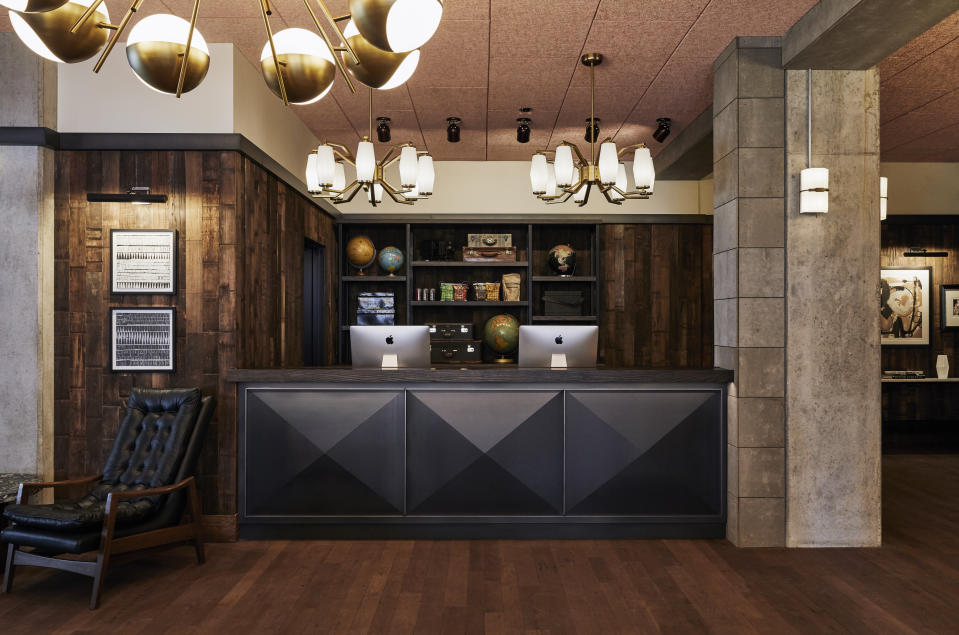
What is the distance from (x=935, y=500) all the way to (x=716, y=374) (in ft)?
8.42

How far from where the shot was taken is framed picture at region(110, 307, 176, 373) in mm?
4258

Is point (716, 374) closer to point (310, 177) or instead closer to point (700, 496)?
point (700, 496)

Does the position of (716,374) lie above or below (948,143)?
below

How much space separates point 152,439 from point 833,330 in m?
4.23

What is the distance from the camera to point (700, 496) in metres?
4.30

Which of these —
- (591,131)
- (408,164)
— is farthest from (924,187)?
(408,164)

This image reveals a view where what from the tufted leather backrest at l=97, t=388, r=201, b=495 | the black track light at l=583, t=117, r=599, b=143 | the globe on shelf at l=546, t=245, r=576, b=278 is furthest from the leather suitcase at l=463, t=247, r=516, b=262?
the tufted leather backrest at l=97, t=388, r=201, b=495

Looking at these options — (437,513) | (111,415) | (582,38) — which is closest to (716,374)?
(437,513)

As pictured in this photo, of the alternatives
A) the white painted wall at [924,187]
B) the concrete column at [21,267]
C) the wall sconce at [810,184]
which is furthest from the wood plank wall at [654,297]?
the concrete column at [21,267]

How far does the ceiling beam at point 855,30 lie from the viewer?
128 inches

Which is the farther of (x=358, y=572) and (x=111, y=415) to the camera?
(x=111, y=415)

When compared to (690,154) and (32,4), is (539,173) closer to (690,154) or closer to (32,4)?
(690,154)

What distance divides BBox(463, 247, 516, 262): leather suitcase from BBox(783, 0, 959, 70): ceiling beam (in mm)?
3729

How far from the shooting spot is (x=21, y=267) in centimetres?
416
